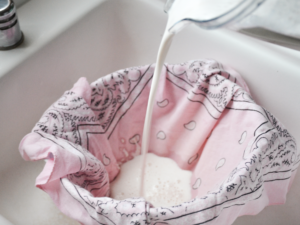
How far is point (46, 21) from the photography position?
73 cm

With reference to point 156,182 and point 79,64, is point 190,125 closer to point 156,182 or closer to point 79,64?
point 156,182

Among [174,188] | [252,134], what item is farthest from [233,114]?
[174,188]

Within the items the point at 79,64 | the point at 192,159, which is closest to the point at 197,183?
the point at 192,159

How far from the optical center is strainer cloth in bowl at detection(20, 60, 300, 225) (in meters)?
0.47

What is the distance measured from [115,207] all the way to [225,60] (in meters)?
0.41

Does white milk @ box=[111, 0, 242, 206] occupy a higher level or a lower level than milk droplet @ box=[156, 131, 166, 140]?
lower

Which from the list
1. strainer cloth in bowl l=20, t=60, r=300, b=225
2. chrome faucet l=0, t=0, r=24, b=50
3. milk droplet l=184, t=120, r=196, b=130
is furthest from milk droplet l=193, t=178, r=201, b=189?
chrome faucet l=0, t=0, r=24, b=50

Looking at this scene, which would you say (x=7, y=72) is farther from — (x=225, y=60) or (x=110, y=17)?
(x=225, y=60)

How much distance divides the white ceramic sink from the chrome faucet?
2 cm

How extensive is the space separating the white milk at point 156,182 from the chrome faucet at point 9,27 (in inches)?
13.4

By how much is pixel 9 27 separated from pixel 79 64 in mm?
202

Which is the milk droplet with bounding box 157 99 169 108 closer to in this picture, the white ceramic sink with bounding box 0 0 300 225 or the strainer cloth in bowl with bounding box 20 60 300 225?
the strainer cloth in bowl with bounding box 20 60 300 225

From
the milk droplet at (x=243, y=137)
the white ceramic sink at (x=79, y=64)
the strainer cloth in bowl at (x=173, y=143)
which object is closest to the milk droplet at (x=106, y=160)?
the strainer cloth in bowl at (x=173, y=143)

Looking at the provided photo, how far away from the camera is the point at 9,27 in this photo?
2.02ft
